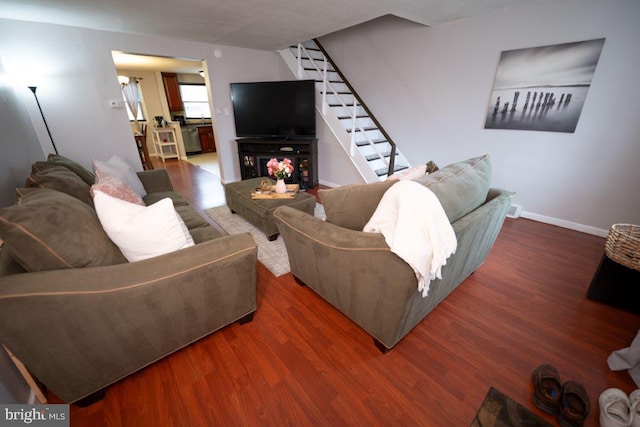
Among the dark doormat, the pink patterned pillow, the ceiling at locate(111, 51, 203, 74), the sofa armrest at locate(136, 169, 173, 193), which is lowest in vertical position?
the dark doormat

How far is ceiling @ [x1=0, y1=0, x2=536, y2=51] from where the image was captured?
241cm

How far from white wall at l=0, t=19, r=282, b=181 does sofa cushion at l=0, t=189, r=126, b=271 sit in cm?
280

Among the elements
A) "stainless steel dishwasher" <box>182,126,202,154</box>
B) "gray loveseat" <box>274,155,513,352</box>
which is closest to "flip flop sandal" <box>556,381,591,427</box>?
"gray loveseat" <box>274,155,513,352</box>

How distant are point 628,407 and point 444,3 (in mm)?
3306

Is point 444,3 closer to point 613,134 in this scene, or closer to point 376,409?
point 613,134

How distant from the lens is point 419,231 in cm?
110

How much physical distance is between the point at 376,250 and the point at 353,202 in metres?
0.36

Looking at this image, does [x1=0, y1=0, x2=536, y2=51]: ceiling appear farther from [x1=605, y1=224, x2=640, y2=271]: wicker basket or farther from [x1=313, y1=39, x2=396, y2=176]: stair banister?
[x1=605, y1=224, x2=640, y2=271]: wicker basket

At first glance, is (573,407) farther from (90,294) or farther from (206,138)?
(206,138)

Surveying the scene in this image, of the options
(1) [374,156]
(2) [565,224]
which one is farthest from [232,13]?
(2) [565,224]

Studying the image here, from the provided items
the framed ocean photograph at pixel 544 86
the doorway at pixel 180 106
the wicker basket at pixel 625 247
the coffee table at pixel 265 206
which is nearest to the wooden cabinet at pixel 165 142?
the doorway at pixel 180 106

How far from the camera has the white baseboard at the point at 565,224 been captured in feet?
9.15

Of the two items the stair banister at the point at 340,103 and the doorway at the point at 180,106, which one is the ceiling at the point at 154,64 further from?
the stair banister at the point at 340,103

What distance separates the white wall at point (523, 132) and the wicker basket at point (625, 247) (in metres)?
1.33
